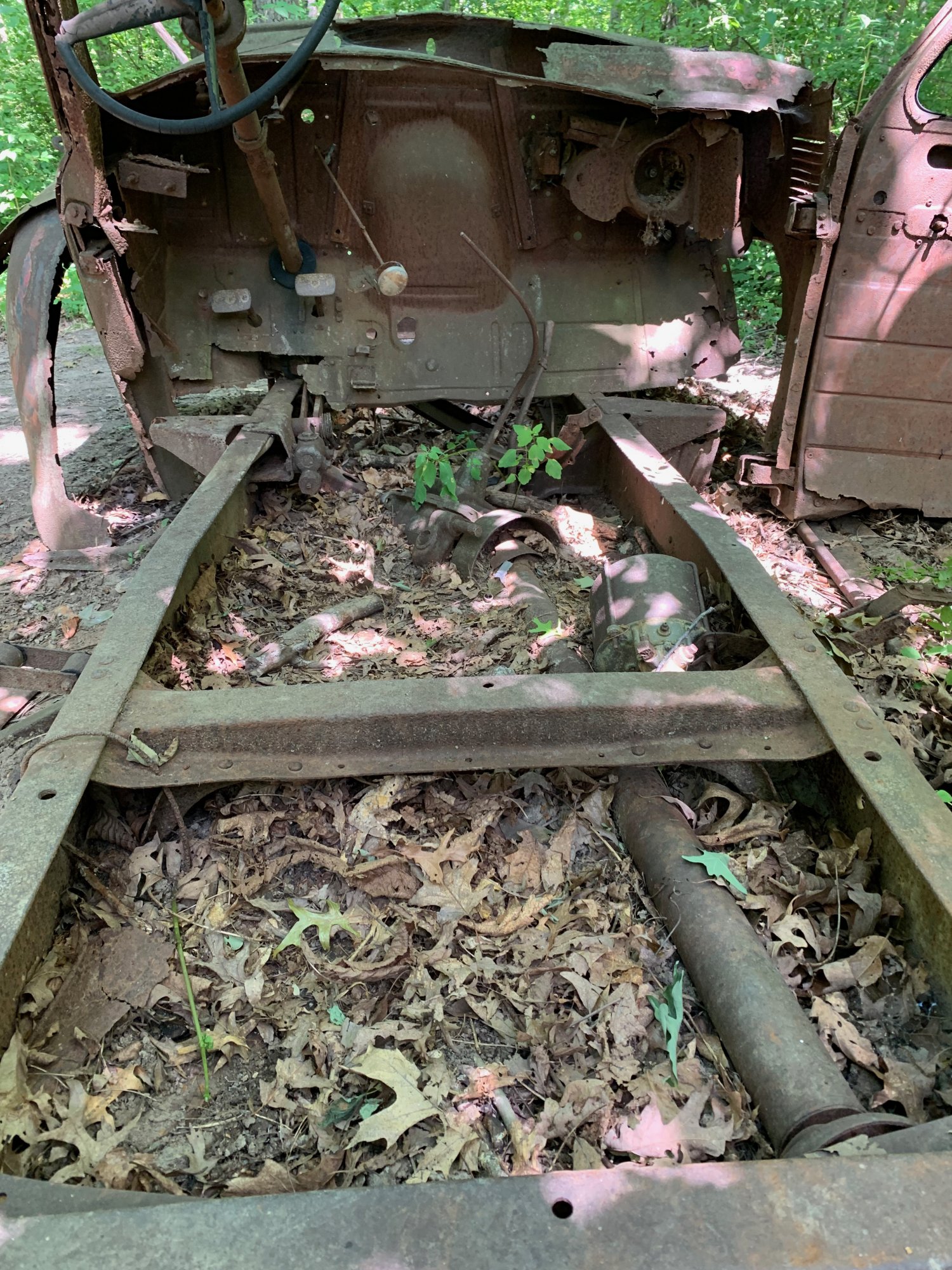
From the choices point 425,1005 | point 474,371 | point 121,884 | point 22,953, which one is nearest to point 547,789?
point 425,1005

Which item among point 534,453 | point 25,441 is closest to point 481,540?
point 534,453

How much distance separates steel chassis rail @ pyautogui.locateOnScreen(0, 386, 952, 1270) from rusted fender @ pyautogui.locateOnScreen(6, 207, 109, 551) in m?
1.53

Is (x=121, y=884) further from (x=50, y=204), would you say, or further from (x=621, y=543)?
(x=50, y=204)

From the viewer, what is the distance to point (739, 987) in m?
1.54

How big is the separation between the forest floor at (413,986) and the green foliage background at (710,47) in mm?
7836

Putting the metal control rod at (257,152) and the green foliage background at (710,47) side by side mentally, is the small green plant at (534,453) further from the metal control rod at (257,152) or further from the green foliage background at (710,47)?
the green foliage background at (710,47)

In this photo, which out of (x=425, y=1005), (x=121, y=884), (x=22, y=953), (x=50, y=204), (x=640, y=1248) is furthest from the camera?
(x=50, y=204)

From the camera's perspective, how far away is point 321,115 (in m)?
4.30

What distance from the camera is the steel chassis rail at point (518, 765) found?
1031 mm

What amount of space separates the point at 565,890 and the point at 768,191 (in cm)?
415

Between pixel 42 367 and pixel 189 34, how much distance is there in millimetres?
1907

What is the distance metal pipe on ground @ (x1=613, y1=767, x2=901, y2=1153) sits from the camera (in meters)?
1.36

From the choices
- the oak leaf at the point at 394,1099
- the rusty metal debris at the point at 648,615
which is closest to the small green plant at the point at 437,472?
the rusty metal debris at the point at 648,615

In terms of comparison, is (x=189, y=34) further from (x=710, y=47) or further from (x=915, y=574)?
(x=710, y=47)
